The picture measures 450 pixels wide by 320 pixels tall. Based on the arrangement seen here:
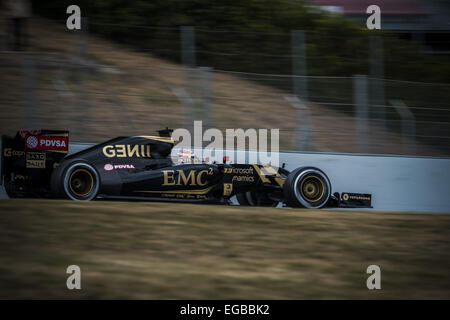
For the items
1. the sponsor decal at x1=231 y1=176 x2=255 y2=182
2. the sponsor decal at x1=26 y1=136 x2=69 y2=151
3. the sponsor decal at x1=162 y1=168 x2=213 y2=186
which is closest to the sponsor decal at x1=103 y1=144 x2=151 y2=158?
the sponsor decal at x1=162 y1=168 x2=213 y2=186

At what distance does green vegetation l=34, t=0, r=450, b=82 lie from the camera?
12.7m

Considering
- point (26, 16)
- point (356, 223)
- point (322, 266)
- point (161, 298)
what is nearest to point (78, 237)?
point (161, 298)

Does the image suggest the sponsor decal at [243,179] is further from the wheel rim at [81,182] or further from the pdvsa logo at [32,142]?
the pdvsa logo at [32,142]

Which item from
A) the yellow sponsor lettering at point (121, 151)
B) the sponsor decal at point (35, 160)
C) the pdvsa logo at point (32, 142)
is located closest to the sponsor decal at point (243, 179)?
the yellow sponsor lettering at point (121, 151)

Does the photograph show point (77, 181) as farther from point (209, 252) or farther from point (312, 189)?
point (312, 189)

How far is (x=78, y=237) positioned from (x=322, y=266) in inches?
94.2

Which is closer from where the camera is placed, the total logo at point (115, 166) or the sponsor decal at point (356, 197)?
the total logo at point (115, 166)

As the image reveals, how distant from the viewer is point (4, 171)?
303 inches

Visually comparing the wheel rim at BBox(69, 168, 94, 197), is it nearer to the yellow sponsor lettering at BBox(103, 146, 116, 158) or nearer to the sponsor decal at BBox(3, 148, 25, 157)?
the yellow sponsor lettering at BBox(103, 146, 116, 158)

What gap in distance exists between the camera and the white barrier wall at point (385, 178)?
391 inches

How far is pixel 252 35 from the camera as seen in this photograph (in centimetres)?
1284

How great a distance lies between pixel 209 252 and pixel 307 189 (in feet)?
10.7

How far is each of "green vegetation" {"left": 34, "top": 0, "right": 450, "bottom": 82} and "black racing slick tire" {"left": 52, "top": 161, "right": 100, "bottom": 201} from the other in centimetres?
588
